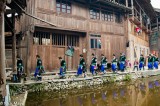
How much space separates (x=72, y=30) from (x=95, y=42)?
3199 millimetres

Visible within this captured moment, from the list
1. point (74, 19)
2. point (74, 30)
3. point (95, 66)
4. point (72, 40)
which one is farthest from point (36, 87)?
point (74, 19)

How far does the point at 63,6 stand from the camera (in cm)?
1745

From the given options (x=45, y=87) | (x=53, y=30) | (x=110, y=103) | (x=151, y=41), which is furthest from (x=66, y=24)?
(x=151, y=41)

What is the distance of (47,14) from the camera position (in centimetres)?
1591

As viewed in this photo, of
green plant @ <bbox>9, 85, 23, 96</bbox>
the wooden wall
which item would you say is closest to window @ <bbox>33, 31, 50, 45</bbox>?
the wooden wall

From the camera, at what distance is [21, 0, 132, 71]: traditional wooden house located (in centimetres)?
1545

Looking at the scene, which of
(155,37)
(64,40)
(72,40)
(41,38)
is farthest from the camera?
(155,37)

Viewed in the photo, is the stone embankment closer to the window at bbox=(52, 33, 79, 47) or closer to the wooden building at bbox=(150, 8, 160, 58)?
the window at bbox=(52, 33, 79, 47)

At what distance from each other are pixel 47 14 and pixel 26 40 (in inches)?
95.1

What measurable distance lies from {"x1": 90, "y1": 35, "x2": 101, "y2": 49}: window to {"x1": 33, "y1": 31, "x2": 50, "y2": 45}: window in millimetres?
4541

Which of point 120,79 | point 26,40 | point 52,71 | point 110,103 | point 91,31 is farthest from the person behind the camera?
point 91,31

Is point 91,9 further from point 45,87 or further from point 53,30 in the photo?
point 45,87

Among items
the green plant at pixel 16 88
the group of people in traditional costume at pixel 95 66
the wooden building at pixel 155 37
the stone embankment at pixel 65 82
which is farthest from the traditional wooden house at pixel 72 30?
the wooden building at pixel 155 37

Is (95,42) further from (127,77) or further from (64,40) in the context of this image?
(127,77)
